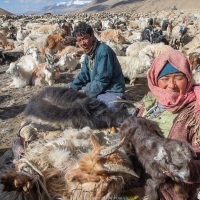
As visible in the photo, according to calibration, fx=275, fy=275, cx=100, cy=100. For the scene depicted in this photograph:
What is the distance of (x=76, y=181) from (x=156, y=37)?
12.8 meters

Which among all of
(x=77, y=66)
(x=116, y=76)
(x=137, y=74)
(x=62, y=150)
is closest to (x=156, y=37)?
(x=77, y=66)

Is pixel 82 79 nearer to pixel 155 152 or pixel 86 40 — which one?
pixel 86 40

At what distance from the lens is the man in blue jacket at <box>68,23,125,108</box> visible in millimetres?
3680

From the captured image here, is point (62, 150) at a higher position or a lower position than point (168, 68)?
lower

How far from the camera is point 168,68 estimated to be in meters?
2.07

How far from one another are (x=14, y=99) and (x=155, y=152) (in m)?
5.36

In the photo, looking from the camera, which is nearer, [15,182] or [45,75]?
[15,182]

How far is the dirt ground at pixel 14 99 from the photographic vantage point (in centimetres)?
470

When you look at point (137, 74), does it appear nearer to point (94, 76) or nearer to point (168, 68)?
point (94, 76)

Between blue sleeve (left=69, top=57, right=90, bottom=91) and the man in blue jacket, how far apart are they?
0.11 m

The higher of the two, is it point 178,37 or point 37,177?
point 37,177

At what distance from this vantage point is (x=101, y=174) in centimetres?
151

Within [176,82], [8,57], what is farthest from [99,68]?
[8,57]

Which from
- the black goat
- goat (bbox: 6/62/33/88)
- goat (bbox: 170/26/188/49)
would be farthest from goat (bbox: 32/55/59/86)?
goat (bbox: 170/26/188/49)
